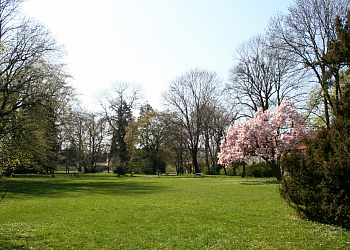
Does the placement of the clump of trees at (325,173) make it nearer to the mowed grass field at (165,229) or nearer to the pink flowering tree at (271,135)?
the mowed grass field at (165,229)

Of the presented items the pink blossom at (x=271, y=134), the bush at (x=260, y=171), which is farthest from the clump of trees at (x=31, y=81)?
the bush at (x=260, y=171)

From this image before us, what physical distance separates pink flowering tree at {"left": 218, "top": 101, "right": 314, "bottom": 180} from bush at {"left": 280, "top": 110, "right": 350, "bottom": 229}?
1348 centimetres

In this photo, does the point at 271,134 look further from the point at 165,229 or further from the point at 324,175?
the point at 165,229

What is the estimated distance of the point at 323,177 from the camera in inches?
292

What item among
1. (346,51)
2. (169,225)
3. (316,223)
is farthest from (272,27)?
(169,225)

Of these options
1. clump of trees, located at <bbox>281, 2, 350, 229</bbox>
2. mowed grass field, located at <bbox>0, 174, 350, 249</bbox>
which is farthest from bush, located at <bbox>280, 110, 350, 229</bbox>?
mowed grass field, located at <bbox>0, 174, 350, 249</bbox>

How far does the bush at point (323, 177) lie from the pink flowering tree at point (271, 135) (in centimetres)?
1348

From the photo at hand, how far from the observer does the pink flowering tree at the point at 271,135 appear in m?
21.2

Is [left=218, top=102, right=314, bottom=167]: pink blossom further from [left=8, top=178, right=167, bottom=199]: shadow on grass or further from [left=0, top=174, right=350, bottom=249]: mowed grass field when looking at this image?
[left=0, top=174, right=350, bottom=249]: mowed grass field

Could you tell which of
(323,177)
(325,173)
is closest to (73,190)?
(323,177)

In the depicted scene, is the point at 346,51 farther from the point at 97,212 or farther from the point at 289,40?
the point at 289,40

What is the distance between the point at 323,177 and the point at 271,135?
14.4 metres

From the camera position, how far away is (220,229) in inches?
281

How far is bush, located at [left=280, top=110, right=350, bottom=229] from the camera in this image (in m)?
6.87
